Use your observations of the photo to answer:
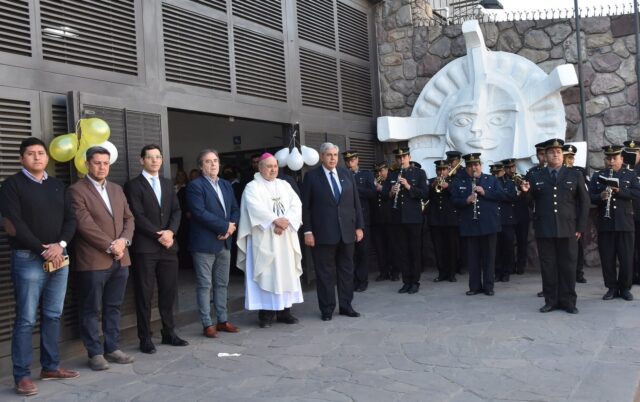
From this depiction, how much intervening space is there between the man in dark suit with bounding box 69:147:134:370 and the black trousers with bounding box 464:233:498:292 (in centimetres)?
411

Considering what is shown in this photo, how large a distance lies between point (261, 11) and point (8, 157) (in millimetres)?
3923

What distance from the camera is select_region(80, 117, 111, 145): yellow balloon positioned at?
5047 mm

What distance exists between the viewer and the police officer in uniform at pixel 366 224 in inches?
318

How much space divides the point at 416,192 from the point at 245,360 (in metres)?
3.69

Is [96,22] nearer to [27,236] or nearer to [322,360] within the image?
[27,236]

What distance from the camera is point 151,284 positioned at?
5352 millimetres

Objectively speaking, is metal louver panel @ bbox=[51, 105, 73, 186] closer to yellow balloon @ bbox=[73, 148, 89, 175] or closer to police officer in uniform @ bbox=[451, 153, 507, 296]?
yellow balloon @ bbox=[73, 148, 89, 175]

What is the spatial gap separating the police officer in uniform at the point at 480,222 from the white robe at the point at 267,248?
228cm

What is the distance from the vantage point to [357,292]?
7.92 m

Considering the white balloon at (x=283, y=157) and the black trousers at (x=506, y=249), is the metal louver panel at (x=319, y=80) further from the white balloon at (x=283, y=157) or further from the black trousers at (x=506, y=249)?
the black trousers at (x=506, y=249)

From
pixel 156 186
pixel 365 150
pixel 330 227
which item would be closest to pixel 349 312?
pixel 330 227

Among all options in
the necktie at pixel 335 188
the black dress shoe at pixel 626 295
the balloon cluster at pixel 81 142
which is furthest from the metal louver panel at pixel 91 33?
the black dress shoe at pixel 626 295

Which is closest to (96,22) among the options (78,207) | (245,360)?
(78,207)

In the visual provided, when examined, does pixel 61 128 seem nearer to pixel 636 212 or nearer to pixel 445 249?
pixel 445 249
